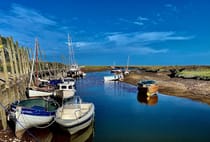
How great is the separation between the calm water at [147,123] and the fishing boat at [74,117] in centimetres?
97

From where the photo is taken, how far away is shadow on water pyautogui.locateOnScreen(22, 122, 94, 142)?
1717 centimetres

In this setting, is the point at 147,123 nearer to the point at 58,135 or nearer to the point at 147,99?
the point at 58,135

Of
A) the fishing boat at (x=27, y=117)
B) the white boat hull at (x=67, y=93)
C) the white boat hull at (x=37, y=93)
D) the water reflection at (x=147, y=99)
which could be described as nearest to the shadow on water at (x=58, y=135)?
the fishing boat at (x=27, y=117)

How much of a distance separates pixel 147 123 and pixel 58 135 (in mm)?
9225

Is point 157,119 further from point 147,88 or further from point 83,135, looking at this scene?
point 147,88

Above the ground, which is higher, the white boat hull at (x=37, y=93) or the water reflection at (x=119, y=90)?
the white boat hull at (x=37, y=93)

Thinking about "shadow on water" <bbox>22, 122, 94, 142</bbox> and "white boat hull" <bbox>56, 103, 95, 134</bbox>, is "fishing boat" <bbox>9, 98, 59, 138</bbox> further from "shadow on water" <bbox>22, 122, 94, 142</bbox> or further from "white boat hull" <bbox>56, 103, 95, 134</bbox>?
"white boat hull" <bbox>56, 103, 95, 134</bbox>

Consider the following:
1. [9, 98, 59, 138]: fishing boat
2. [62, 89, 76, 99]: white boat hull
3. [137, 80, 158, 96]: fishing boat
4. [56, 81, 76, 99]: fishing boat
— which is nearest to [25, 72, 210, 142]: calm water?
[9, 98, 59, 138]: fishing boat

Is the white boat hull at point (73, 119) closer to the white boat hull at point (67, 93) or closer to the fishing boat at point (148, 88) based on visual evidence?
the white boat hull at point (67, 93)

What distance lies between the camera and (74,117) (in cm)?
1956

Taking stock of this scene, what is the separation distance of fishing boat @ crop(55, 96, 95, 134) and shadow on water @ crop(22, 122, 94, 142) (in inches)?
22.1

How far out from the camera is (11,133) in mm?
16516

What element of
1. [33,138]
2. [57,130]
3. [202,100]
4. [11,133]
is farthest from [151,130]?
[202,100]

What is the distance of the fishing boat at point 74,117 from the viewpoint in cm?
1686
